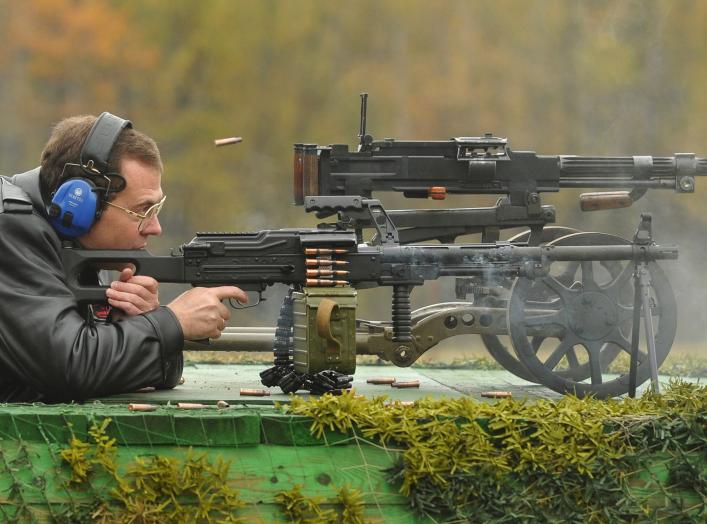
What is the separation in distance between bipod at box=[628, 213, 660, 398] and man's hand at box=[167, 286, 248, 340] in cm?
175

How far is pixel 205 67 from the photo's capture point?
10.5 meters

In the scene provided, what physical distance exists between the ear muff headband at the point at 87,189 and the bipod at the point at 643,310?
221 centimetres

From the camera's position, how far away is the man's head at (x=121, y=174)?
15.2 ft

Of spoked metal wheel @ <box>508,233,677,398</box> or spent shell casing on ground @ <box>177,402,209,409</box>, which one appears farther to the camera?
spoked metal wheel @ <box>508,233,677,398</box>

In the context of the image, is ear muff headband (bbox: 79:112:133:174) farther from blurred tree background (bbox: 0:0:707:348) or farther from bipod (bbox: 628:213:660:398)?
blurred tree background (bbox: 0:0:707:348)

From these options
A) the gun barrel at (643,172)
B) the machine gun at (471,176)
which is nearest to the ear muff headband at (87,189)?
the machine gun at (471,176)

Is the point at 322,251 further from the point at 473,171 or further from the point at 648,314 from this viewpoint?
the point at 473,171

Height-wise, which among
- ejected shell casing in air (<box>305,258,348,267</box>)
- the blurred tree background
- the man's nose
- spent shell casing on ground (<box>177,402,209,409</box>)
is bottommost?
spent shell casing on ground (<box>177,402,209,409</box>)

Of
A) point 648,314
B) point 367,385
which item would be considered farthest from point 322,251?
point 648,314

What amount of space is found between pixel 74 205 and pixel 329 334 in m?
1.08

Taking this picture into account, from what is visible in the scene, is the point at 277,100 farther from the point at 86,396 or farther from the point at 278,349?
the point at 86,396

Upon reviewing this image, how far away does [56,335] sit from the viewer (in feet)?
13.9

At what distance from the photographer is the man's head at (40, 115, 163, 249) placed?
4.64 metres

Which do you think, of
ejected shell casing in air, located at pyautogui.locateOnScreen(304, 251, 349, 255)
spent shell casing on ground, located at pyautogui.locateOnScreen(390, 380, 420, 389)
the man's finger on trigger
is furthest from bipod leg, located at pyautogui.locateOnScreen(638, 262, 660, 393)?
the man's finger on trigger
